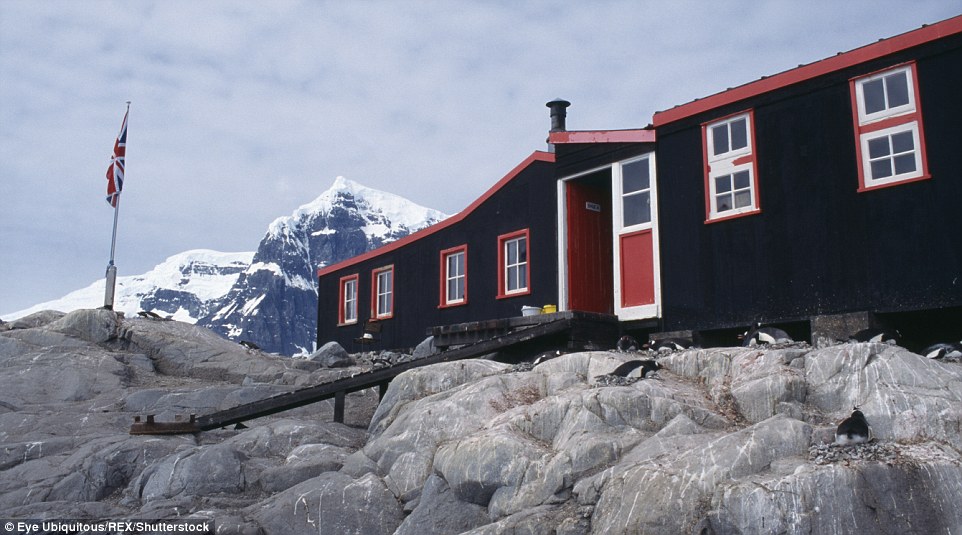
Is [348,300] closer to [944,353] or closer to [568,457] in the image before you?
[568,457]

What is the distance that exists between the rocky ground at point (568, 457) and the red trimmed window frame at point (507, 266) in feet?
16.2

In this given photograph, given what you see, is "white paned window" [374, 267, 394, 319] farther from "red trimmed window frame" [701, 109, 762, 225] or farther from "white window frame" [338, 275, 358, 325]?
"red trimmed window frame" [701, 109, 762, 225]

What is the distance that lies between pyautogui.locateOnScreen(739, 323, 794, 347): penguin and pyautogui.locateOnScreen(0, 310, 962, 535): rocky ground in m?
1.74

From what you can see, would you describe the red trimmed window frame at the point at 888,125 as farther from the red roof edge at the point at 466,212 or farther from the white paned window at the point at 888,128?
the red roof edge at the point at 466,212

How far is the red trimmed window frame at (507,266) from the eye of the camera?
1717 centimetres

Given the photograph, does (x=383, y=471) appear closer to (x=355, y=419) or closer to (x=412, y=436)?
(x=412, y=436)

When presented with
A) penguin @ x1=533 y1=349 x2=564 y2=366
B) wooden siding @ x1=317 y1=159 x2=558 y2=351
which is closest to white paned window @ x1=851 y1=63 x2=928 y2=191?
penguin @ x1=533 y1=349 x2=564 y2=366

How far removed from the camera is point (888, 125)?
11805 millimetres

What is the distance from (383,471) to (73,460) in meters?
4.56

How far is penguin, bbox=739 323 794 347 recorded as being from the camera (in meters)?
11.6

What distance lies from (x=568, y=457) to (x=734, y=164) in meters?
7.19

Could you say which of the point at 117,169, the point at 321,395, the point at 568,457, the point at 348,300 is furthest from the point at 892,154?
the point at 117,169

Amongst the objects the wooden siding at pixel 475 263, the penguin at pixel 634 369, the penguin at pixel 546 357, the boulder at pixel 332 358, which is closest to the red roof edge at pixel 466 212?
the wooden siding at pixel 475 263

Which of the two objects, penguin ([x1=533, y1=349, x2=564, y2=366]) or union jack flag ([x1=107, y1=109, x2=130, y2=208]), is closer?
penguin ([x1=533, y1=349, x2=564, y2=366])
